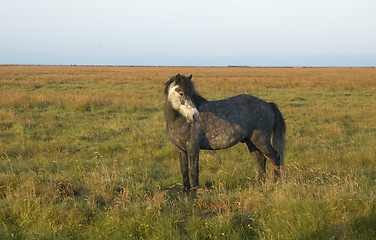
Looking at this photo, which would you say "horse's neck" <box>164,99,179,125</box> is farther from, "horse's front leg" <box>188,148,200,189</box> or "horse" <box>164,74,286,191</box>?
"horse's front leg" <box>188,148,200,189</box>

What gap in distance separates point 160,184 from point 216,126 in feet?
5.72

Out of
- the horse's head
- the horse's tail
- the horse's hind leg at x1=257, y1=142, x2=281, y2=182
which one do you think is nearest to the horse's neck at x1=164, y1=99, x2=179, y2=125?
the horse's head

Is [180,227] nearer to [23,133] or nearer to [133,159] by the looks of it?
[133,159]

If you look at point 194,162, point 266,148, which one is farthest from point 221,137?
point 266,148

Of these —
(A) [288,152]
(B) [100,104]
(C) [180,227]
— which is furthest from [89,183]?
(B) [100,104]

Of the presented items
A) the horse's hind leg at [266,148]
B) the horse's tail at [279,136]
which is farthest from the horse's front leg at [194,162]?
the horse's tail at [279,136]

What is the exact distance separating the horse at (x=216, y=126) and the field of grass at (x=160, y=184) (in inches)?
22.3

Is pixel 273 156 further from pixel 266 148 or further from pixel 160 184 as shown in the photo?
pixel 160 184

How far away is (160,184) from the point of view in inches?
254

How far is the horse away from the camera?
5.57 metres

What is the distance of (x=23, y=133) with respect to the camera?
10.5m

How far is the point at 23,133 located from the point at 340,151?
10063 mm

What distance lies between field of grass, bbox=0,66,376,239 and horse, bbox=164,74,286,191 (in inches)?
22.3

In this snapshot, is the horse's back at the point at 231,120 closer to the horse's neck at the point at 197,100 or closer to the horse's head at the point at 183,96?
the horse's neck at the point at 197,100
